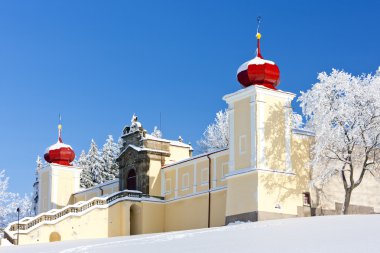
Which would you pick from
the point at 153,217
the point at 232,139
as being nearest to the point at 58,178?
the point at 153,217

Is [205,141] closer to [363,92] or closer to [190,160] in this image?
[190,160]

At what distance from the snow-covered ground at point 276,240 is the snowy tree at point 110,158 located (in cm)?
5113

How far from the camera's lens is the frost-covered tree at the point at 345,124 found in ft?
151

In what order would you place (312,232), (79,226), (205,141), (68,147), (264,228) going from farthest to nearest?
(205,141), (68,147), (79,226), (264,228), (312,232)

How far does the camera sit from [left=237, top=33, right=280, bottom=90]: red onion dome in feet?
153

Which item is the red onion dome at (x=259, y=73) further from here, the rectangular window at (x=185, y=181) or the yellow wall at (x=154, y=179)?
the yellow wall at (x=154, y=179)

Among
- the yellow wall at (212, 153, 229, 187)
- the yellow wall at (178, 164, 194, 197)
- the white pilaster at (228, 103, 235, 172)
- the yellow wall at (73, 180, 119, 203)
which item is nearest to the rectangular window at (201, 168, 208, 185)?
the yellow wall at (178, 164, 194, 197)

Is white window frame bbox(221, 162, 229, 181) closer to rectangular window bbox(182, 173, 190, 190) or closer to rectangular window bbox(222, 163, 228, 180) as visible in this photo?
rectangular window bbox(222, 163, 228, 180)

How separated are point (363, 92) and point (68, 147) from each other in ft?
95.0

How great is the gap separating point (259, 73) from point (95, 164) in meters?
45.9

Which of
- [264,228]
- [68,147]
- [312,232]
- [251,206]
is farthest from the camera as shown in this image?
[68,147]

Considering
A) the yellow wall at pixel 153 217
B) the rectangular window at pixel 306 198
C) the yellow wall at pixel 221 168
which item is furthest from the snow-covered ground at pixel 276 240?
the yellow wall at pixel 153 217

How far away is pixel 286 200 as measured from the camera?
4616cm

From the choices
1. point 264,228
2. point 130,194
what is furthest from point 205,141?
point 264,228
